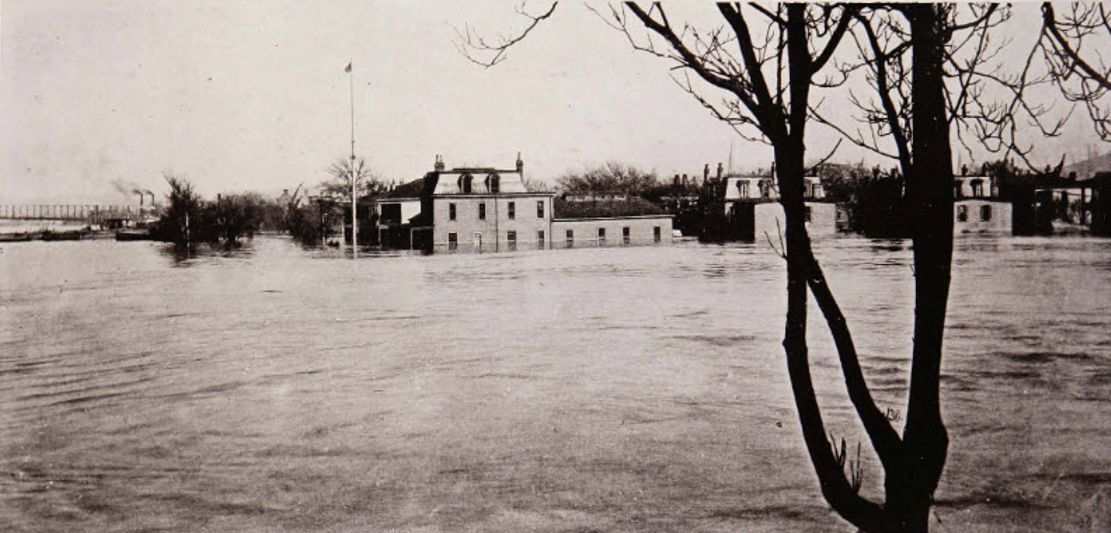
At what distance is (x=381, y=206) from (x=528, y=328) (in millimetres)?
16289

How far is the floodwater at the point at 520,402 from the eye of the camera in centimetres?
592

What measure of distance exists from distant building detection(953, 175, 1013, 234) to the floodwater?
0.60 m

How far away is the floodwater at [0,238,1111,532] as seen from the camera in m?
5.92

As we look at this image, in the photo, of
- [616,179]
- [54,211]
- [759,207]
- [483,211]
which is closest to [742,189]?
[616,179]

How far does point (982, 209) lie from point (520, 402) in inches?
369

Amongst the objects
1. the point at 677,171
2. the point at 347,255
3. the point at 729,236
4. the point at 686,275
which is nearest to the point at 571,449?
the point at 677,171

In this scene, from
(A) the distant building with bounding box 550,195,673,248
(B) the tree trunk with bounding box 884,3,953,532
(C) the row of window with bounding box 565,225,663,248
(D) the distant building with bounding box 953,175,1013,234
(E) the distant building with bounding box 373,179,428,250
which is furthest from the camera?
(E) the distant building with bounding box 373,179,428,250

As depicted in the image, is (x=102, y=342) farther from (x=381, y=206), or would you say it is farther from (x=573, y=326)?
(x=381, y=206)

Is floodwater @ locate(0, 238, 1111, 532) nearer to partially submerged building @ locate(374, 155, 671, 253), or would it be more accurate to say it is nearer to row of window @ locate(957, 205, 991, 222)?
row of window @ locate(957, 205, 991, 222)

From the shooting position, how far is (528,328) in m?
13.5

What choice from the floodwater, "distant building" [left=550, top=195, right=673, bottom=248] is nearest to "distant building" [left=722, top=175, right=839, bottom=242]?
the floodwater

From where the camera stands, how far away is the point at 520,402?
28.9ft

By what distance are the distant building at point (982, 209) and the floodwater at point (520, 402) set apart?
0.60 m

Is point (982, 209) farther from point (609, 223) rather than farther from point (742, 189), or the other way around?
point (609, 223)
